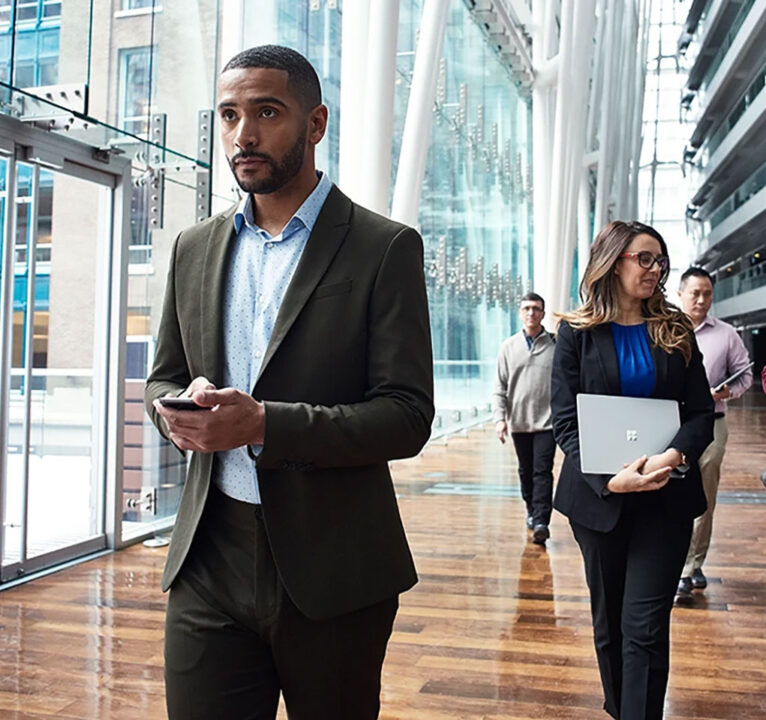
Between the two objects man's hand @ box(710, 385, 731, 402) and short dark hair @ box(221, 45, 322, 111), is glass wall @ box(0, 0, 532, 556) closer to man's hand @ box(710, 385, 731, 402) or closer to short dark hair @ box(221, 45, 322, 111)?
man's hand @ box(710, 385, 731, 402)

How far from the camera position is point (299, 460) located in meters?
1.70

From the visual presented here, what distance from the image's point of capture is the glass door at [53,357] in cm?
635

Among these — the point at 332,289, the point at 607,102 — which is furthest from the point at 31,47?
the point at 607,102

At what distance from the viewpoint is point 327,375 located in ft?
5.79

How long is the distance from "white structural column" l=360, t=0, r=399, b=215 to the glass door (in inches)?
75.1

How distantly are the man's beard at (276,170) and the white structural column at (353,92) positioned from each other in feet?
18.2

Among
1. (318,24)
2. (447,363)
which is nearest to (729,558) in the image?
(318,24)

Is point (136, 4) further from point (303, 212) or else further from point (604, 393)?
point (303, 212)

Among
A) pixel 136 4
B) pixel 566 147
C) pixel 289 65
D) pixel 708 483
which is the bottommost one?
pixel 708 483

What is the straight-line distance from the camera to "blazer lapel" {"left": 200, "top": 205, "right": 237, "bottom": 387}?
1849 mm

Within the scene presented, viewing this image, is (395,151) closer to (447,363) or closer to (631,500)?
(447,363)

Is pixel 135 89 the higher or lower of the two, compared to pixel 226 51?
lower

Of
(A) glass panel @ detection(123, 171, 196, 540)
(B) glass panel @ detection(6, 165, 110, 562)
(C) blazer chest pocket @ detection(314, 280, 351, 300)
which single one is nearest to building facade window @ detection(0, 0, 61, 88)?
(B) glass panel @ detection(6, 165, 110, 562)

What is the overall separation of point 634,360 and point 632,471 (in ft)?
1.30
